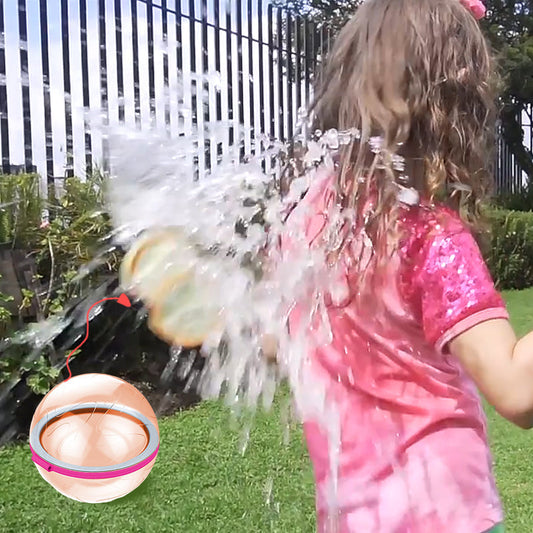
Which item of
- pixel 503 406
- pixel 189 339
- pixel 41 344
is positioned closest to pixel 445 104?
pixel 503 406

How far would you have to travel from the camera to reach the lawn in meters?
2.88

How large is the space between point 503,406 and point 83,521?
7.07 feet

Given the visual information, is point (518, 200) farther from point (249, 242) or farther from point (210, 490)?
point (249, 242)

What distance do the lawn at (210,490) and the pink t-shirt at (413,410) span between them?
1.47 m

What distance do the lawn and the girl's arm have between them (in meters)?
1.66

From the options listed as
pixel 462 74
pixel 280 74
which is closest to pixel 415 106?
pixel 462 74

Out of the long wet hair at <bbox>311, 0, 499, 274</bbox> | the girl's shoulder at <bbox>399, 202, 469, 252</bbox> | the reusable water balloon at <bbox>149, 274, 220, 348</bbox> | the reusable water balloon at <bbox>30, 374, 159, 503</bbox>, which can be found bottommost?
the reusable water balloon at <bbox>30, 374, 159, 503</bbox>

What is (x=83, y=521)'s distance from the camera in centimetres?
287

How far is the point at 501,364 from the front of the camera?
100 centimetres

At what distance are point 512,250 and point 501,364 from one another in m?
7.73

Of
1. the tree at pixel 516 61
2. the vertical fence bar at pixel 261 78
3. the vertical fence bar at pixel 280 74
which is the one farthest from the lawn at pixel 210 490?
the tree at pixel 516 61

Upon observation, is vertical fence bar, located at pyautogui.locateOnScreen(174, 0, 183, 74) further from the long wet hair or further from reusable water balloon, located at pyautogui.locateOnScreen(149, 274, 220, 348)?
the long wet hair

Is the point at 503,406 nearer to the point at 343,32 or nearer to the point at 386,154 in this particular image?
the point at 386,154

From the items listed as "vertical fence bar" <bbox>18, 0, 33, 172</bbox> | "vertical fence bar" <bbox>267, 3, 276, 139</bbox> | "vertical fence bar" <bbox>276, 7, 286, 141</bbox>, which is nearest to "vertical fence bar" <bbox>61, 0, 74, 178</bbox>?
"vertical fence bar" <bbox>18, 0, 33, 172</bbox>
